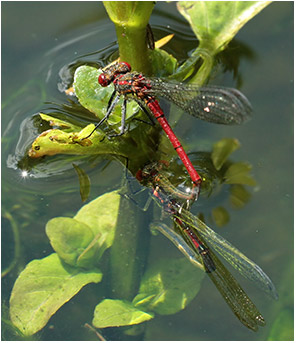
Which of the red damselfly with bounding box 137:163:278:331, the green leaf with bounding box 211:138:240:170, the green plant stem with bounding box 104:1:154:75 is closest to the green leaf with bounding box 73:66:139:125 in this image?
the green plant stem with bounding box 104:1:154:75

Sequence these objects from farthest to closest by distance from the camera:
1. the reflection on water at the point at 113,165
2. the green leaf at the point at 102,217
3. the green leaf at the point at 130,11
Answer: the green leaf at the point at 102,217 < the reflection on water at the point at 113,165 < the green leaf at the point at 130,11

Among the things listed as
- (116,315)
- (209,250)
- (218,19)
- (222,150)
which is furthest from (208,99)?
(116,315)

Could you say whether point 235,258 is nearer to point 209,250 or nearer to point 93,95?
point 209,250

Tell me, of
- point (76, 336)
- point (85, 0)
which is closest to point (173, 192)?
point (76, 336)

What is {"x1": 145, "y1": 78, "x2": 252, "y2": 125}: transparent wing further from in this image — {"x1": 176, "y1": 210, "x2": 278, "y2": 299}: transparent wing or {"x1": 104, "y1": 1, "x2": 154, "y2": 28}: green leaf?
{"x1": 176, "y1": 210, "x2": 278, "y2": 299}: transparent wing

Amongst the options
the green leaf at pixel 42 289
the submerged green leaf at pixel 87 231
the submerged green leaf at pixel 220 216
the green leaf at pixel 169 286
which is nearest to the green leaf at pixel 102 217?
the submerged green leaf at pixel 87 231

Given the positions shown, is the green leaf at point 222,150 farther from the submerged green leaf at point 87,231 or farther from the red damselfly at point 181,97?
the submerged green leaf at point 87,231
